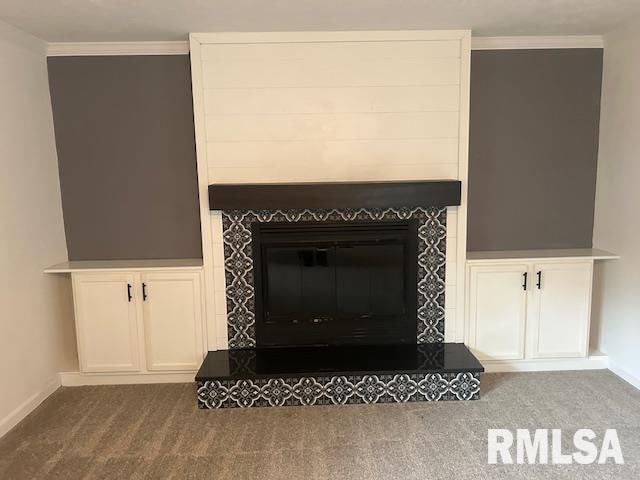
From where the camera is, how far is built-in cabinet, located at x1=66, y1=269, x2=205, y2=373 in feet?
11.2

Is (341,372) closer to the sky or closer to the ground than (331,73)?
closer to the ground

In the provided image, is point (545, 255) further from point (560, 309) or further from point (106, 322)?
point (106, 322)

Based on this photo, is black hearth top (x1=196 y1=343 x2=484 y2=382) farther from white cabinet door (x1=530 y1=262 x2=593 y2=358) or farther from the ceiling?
the ceiling

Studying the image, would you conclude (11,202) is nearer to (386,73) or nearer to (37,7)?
(37,7)

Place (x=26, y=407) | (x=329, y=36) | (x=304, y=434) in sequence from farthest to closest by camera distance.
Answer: (x=329, y=36) → (x=26, y=407) → (x=304, y=434)

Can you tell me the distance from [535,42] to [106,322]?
3.57 meters

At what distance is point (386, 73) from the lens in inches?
131

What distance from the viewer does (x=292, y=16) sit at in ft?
9.55

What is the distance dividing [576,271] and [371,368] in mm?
1604

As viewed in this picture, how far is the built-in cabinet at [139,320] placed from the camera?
11.2 ft

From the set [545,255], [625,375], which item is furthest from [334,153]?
[625,375]

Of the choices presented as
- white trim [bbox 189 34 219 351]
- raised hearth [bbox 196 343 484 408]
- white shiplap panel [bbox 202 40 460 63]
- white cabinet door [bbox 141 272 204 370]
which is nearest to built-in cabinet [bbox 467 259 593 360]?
raised hearth [bbox 196 343 484 408]

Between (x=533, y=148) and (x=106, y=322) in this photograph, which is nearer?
(x=106, y=322)

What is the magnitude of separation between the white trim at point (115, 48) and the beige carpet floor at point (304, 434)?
7.62 ft
